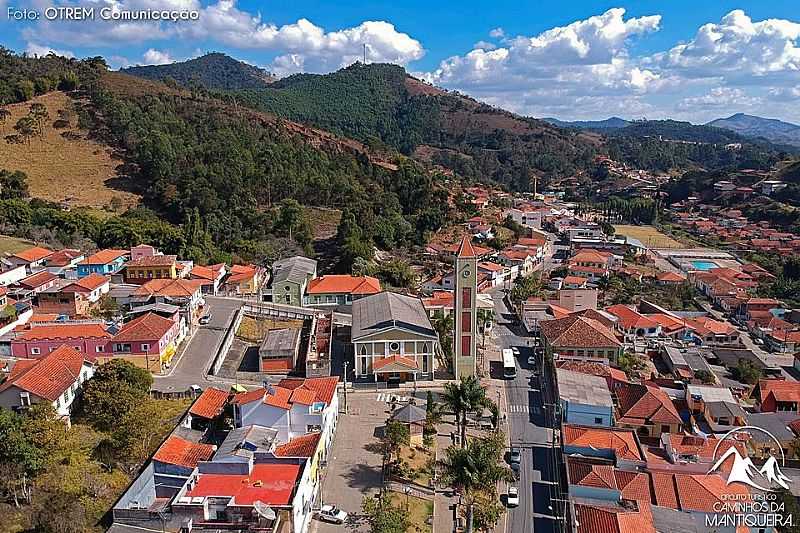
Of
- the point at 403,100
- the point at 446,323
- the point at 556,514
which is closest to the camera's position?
the point at 556,514

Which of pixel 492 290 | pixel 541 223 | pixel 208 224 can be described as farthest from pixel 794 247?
pixel 208 224

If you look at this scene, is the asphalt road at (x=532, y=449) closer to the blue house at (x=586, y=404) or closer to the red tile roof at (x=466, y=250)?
the blue house at (x=586, y=404)

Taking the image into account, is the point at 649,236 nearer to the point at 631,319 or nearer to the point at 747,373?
the point at 631,319

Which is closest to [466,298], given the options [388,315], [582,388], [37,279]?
[388,315]

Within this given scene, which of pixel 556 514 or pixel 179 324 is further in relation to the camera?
pixel 179 324

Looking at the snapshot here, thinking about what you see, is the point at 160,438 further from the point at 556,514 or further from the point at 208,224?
the point at 208,224

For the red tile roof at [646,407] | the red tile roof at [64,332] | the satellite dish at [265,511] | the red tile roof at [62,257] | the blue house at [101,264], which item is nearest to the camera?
the satellite dish at [265,511]

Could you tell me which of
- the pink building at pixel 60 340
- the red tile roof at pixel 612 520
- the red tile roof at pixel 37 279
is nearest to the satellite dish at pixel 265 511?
the red tile roof at pixel 612 520
